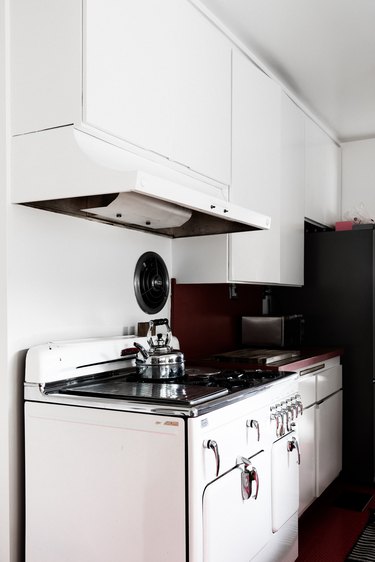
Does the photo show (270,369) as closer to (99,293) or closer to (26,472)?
(99,293)

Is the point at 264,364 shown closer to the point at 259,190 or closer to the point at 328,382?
the point at 328,382

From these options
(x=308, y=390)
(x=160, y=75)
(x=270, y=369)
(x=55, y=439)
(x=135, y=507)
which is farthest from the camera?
(x=308, y=390)

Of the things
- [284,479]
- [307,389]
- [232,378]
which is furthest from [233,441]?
[307,389]

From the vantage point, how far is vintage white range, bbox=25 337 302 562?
1.73 meters

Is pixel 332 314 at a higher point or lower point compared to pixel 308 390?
higher

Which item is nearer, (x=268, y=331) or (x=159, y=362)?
(x=159, y=362)

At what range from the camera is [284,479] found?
2.46 metres

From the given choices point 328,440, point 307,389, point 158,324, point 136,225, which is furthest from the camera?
point 328,440

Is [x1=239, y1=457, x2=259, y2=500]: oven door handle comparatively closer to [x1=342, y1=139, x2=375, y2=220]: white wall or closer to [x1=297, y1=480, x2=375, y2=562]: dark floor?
[x1=297, y1=480, x2=375, y2=562]: dark floor

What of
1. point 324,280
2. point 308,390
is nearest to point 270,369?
point 308,390

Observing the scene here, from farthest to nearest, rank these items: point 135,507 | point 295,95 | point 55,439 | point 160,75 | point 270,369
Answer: point 295,95 < point 270,369 < point 160,75 < point 55,439 < point 135,507

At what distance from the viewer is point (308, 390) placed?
3248mm

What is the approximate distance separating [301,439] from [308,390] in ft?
0.93

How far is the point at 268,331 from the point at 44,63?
2261 mm
